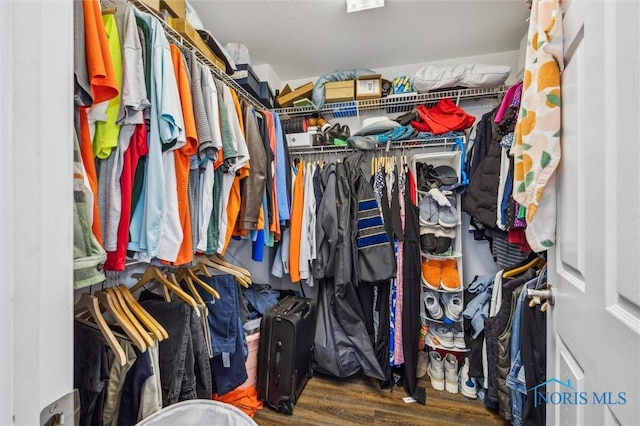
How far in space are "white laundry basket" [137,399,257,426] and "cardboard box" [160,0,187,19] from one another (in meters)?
1.60

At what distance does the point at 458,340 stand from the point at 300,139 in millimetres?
1797

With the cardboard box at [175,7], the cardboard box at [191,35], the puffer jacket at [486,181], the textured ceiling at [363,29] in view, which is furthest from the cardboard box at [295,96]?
the puffer jacket at [486,181]

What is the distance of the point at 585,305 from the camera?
1.80 feet

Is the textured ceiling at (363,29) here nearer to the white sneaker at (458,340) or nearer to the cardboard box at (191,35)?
the cardboard box at (191,35)

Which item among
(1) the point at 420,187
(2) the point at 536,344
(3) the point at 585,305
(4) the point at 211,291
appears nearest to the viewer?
(3) the point at 585,305

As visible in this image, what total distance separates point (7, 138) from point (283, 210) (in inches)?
51.8

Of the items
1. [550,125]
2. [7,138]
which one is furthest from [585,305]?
[7,138]

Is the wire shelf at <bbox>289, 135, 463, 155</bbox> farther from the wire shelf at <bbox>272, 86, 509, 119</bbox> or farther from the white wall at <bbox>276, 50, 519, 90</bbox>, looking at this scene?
the white wall at <bbox>276, 50, 519, 90</bbox>

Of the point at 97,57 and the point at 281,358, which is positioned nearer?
the point at 97,57

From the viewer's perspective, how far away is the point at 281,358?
5.08 feet

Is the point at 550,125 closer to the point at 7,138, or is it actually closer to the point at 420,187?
the point at 7,138

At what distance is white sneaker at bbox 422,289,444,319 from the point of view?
183 cm

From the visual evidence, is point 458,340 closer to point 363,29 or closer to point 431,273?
point 431,273

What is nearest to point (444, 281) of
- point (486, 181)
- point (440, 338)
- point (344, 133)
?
point (440, 338)
